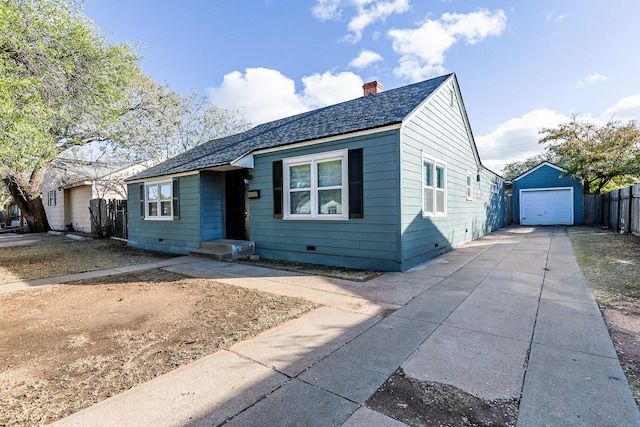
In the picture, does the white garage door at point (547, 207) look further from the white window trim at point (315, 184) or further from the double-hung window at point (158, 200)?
the double-hung window at point (158, 200)

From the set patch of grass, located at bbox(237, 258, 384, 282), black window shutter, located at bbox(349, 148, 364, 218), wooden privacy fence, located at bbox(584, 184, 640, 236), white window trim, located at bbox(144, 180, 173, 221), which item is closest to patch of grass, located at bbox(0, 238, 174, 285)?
white window trim, located at bbox(144, 180, 173, 221)

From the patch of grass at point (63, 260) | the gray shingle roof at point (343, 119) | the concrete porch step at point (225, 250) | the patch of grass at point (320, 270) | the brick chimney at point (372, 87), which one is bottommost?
the patch of grass at point (63, 260)

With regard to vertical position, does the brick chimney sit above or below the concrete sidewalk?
above

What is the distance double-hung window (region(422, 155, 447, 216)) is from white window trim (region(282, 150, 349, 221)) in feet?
6.68

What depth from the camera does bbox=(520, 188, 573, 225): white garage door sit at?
18328 mm

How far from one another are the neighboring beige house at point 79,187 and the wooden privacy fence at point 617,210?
23.6m

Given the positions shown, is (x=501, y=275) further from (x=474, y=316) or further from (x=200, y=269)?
(x=200, y=269)

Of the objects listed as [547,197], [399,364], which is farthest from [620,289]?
[547,197]

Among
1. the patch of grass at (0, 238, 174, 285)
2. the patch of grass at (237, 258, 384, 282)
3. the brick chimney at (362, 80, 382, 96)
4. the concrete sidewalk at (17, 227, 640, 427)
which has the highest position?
the brick chimney at (362, 80, 382, 96)

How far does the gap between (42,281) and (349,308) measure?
6.63m

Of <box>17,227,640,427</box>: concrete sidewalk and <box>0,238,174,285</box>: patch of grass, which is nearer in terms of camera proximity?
<box>17,227,640,427</box>: concrete sidewalk

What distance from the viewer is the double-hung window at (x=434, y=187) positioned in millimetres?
7607

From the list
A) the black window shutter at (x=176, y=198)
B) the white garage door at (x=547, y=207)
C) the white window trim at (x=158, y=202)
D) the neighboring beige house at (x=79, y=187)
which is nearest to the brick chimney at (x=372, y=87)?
the black window shutter at (x=176, y=198)

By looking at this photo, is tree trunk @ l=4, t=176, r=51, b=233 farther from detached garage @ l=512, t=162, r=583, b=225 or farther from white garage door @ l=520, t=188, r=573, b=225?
white garage door @ l=520, t=188, r=573, b=225
